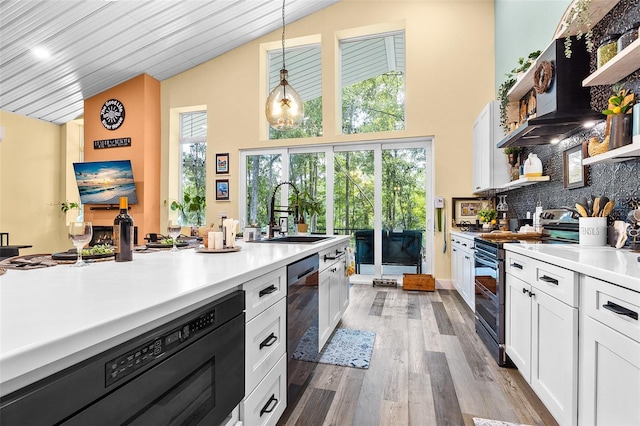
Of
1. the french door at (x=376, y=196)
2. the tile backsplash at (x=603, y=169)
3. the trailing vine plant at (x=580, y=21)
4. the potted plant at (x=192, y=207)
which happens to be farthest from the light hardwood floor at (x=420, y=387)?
the potted plant at (x=192, y=207)

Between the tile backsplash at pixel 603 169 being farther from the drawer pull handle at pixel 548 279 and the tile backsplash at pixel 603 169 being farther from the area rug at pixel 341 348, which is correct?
the area rug at pixel 341 348

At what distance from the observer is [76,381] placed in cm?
56

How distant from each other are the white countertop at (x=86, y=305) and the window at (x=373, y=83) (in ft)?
14.7

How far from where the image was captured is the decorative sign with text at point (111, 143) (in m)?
5.72

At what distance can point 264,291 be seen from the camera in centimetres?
138

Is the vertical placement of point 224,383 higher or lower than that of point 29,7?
lower

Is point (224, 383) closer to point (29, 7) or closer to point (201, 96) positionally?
point (29, 7)

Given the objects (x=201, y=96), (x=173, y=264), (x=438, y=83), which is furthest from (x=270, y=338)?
(x=201, y=96)

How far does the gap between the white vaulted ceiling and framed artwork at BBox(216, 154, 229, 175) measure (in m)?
1.77

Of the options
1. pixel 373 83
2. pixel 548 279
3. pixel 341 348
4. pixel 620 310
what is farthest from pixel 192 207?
pixel 620 310

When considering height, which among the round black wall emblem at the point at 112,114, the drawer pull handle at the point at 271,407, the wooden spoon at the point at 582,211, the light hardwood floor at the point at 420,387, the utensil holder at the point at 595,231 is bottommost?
the light hardwood floor at the point at 420,387

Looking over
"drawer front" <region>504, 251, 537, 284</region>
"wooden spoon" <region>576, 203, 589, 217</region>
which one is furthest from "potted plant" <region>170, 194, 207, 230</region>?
"wooden spoon" <region>576, 203, 589, 217</region>

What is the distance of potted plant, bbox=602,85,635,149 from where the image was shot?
1691 mm

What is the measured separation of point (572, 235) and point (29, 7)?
6.01 meters
